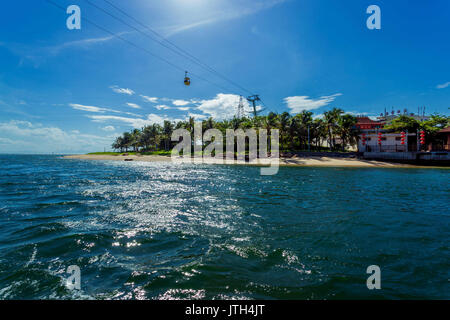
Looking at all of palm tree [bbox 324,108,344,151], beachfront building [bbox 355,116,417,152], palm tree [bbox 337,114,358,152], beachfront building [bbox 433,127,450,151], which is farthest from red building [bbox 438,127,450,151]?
palm tree [bbox 324,108,344,151]

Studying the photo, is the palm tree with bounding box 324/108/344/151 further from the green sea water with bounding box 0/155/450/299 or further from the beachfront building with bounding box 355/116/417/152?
the green sea water with bounding box 0/155/450/299

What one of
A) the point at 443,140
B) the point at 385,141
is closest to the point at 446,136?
the point at 443,140

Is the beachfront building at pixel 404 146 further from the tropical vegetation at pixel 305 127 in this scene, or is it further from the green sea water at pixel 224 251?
the green sea water at pixel 224 251

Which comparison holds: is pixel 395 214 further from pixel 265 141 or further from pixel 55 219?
pixel 265 141

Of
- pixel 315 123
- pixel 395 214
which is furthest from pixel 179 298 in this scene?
pixel 315 123

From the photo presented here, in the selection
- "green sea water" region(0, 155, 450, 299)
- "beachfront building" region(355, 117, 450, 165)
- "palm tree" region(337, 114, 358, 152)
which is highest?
"palm tree" region(337, 114, 358, 152)

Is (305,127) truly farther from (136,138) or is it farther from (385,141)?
(136,138)

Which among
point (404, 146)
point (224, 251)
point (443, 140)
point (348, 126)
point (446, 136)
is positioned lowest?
point (224, 251)

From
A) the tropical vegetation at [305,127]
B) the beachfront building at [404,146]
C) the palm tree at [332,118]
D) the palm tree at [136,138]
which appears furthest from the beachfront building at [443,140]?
the palm tree at [136,138]

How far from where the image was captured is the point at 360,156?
52125 mm

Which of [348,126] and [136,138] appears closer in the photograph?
[348,126]

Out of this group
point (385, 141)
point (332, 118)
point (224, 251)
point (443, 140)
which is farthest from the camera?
point (332, 118)

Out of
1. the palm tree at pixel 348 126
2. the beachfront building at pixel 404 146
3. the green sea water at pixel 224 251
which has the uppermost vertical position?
the palm tree at pixel 348 126

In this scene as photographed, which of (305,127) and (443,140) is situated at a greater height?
(305,127)
